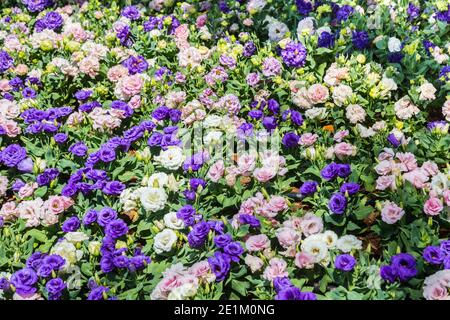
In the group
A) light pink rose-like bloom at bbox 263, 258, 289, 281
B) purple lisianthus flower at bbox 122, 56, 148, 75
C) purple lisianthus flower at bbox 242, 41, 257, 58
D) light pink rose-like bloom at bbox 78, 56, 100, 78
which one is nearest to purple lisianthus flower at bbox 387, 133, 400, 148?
light pink rose-like bloom at bbox 263, 258, 289, 281

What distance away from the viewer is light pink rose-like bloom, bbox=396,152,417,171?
346 cm

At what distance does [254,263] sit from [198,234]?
34 centimetres

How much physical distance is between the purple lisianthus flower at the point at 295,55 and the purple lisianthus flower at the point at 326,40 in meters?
0.29

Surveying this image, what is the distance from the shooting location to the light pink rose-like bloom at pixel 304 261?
2.95 meters

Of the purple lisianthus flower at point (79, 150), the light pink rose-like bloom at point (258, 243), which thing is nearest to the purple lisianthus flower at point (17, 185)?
the purple lisianthus flower at point (79, 150)

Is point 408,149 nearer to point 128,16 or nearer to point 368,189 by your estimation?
point 368,189

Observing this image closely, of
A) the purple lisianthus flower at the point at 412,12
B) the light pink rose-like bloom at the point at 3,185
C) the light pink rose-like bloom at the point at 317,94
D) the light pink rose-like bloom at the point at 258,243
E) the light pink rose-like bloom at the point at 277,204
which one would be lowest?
the light pink rose-like bloom at the point at 3,185

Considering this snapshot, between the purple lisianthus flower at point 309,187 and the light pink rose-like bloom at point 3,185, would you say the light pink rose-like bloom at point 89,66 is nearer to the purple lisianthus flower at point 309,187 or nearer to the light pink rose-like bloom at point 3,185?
the light pink rose-like bloom at point 3,185

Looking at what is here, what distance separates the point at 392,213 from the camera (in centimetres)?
314

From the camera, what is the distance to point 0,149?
14.1 feet

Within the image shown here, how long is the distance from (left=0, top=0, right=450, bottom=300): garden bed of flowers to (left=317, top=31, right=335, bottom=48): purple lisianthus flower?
0.04ft

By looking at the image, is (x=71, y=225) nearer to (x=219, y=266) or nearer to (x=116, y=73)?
(x=219, y=266)
